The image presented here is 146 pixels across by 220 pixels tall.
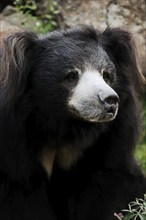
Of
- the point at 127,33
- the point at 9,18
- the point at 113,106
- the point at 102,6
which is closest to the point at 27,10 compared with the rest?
the point at 9,18

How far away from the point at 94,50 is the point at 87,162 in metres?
0.89

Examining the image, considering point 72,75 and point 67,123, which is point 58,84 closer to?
point 72,75

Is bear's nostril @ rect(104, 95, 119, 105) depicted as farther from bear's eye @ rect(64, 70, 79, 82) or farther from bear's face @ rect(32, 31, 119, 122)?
bear's eye @ rect(64, 70, 79, 82)

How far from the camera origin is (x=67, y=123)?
5.64 metres

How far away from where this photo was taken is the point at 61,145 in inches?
228

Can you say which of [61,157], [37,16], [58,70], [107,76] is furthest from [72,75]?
[37,16]

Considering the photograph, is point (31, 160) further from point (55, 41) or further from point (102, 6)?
point (102, 6)

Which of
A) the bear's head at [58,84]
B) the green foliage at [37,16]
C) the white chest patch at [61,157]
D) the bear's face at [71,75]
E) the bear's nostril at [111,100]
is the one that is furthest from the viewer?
the green foliage at [37,16]

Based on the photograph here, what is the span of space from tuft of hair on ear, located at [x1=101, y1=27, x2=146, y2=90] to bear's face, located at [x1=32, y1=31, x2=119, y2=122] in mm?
204

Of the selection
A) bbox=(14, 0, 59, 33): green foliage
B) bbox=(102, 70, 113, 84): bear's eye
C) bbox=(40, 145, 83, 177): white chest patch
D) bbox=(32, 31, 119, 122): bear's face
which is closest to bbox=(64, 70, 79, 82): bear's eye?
bbox=(32, 31, 119, 122): bear's face

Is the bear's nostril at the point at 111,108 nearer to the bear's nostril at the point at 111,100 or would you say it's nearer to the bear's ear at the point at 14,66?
the bear's nostril at the point at 111,100

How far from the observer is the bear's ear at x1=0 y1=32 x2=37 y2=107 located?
547 centimetres

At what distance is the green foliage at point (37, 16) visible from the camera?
26.7 feet

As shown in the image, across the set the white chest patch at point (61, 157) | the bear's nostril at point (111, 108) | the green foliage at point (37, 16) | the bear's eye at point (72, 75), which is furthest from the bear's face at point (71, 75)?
the green foliage at point (37, 16)
